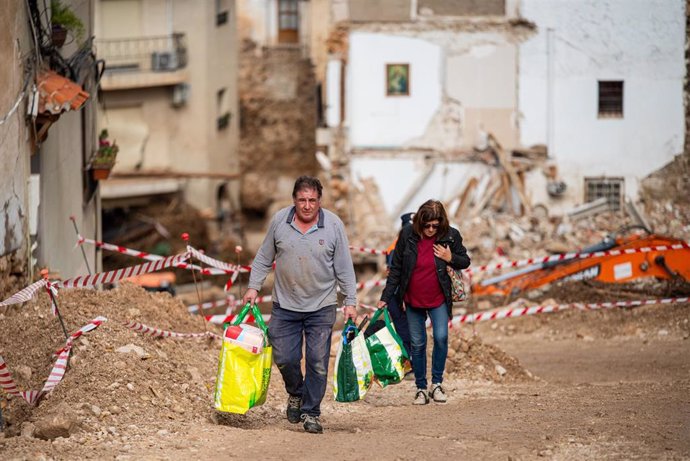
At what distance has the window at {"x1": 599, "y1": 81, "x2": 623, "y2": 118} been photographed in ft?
91.0

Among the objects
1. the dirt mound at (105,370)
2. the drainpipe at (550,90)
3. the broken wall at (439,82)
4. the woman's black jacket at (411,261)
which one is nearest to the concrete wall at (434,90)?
the broken wall at (439,82)

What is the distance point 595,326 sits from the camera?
19172 mm

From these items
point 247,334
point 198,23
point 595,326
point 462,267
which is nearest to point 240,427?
point 247,334

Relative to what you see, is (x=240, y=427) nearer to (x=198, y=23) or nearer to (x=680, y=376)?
(x=680, y=376)

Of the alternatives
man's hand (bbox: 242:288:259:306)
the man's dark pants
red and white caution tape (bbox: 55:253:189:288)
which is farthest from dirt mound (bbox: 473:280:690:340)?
man's hand (bbox: 242:288:259:306)

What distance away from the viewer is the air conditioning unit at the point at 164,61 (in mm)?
36500

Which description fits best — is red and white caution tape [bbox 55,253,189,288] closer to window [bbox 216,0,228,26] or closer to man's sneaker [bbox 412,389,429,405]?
man's sneaker [bbox 412,389,429,405]

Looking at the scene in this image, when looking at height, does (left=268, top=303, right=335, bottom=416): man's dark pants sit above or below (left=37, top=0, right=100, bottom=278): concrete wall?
below

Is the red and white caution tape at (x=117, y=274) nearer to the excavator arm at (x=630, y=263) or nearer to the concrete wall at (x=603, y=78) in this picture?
the excavator arm at (x=630, y=263)

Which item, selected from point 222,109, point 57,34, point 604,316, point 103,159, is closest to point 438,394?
point 57,34

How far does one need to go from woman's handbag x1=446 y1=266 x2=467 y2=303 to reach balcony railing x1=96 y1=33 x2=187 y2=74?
82.8 ft

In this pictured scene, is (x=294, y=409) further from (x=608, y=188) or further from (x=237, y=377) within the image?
(x=608, y=188)

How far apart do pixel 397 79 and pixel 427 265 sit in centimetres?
1776

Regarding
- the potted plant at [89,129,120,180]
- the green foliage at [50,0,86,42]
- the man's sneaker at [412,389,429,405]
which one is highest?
the green foliage at [50,0,86,42]
